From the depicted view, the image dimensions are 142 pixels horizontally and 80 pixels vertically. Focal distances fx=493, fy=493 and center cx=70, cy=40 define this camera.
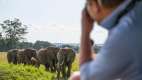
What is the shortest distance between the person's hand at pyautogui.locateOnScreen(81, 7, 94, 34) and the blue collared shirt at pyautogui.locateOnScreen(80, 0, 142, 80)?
5.0 inches

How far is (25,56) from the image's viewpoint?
36.2m

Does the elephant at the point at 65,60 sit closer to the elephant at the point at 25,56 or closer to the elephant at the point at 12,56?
the elephant at the point at 25,56

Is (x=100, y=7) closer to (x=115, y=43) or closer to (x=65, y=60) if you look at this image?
(x=115, y=43)

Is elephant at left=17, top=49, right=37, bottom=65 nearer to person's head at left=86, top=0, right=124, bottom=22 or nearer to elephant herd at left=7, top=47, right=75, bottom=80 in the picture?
elephant herd at left=7, top=47, right=75, bottom=80

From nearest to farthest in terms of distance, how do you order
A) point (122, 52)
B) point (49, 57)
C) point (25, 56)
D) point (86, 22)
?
point (122, 52) < point (86, 22) < point (49, 57) < point (25, 56)

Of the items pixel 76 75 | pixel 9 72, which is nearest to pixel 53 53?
pixel 9 72

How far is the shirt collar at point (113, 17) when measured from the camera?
2.05 meters

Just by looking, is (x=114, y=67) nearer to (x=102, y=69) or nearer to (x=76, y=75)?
(x=102, y=69)

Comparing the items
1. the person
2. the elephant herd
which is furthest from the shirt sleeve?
the elephant herd

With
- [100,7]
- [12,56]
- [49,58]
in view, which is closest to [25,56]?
[49,58]

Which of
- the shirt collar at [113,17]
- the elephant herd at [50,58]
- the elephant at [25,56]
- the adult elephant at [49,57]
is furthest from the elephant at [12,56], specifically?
the shirt collar at [113,17]

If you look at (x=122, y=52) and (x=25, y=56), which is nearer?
(x=122, y=52)

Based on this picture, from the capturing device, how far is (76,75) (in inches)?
92.7

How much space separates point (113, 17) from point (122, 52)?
0.18m
